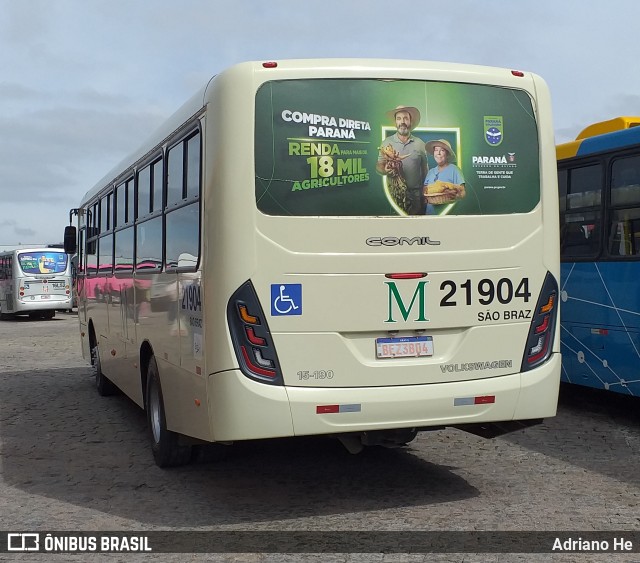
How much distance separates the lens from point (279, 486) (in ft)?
23.2

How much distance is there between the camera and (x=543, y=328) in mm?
6590

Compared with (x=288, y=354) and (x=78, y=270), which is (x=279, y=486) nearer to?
(x=288, y=354)

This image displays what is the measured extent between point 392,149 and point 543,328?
169cm

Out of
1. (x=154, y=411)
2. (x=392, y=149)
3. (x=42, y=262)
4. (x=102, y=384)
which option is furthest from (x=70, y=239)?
(x=42, y=262)

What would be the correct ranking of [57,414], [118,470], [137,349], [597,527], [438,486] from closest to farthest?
[597,527] < [438,486] < [118,470] < [137,349] < [57,414]

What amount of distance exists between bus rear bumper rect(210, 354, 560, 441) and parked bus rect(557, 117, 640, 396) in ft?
10.0

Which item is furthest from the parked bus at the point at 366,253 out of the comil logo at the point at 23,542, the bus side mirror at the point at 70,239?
the bus side mirror at the point at 70,239

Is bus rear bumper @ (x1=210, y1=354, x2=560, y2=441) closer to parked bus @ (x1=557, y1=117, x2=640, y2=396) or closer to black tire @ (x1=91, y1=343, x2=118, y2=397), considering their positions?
parked bus @ (x1=557, y1=117, x2=640, y2=396)

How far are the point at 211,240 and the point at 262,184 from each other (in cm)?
50

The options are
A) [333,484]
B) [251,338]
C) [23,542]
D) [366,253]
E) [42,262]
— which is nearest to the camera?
[23,542]

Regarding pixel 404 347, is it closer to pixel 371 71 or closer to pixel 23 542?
pixel 371 71

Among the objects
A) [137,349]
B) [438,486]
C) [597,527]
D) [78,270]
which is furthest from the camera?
[78,270]

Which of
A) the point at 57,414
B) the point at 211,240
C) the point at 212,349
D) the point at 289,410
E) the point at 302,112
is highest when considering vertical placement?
the point at 302,112

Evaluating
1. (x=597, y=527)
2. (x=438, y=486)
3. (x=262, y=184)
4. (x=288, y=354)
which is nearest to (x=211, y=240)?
(x=262, y=184)
